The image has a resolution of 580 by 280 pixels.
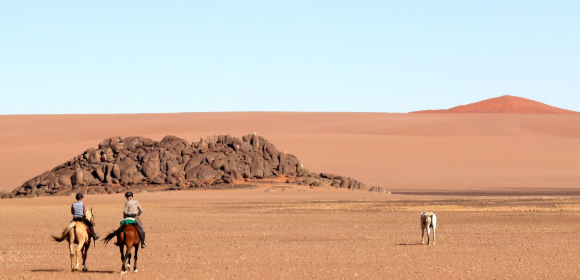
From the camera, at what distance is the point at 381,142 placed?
330 feet

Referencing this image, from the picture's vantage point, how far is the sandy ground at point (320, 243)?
633 inches

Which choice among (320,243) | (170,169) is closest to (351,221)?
(320,243)

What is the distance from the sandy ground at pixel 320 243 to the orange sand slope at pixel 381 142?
96.4ft

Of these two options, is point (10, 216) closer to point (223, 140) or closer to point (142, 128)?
point (223, 140)

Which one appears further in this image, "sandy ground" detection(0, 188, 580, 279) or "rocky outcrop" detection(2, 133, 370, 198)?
"rocky outcrop" detection(2, 133, 370, 198)

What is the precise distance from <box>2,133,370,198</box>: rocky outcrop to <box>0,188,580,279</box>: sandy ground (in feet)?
47.3

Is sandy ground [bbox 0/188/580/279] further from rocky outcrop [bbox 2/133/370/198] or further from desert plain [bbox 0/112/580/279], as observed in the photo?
rocky outcrop [bbox 2/133/370/198]

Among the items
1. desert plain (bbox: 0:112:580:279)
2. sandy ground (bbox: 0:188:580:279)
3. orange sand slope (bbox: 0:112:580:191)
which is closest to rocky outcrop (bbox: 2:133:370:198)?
desert plain (bbox: 0:112:580:279)

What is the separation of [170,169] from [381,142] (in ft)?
159

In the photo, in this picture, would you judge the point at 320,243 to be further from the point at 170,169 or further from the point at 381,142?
the point at 381,142

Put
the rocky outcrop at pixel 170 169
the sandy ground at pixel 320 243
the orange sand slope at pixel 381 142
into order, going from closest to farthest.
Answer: the sandy ground at pixel 320 243 → the rocky outcrop at pixel 170 169 → the orange sand slope at pixel 381 142

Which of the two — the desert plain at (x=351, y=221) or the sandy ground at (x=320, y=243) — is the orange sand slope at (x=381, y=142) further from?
the sandy ground at (x=320, y=243)

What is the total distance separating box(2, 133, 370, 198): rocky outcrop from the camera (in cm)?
5500

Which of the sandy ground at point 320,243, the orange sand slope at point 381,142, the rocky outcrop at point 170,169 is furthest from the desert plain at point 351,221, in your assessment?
the rocky outcrop at point 170,169
